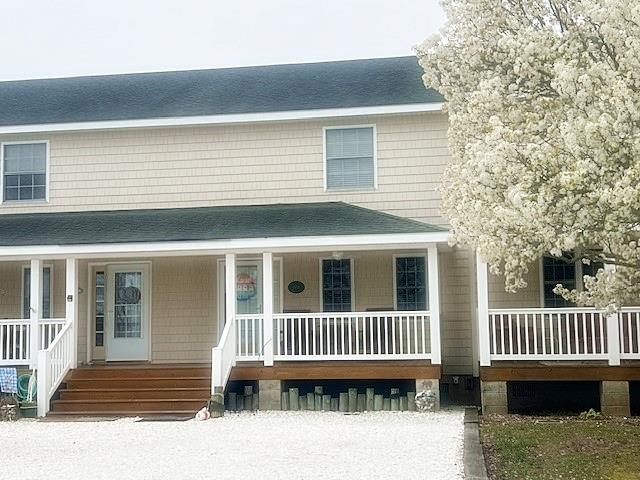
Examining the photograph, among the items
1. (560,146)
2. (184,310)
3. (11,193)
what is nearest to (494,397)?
(184,310)

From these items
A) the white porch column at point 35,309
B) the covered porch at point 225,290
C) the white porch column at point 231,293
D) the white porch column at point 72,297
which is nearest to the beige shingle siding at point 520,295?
the covered porch at point 225,290

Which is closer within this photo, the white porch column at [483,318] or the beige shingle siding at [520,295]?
the white porch column at [483,318]

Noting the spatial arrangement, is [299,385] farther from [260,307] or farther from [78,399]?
[78,399]

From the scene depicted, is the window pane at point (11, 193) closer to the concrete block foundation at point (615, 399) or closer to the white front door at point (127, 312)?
the white front door at point (127, 312)

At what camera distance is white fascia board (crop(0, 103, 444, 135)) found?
16.4 m

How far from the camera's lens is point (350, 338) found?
1444cm

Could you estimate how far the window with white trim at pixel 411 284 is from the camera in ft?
53.7

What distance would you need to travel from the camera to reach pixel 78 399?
14570 mm

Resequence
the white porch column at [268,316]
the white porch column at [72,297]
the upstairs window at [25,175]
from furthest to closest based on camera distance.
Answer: the upstairs window at [25,175]
the white porch column at [72,297]
the white porch column at [268,316]

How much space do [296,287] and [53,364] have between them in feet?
14.9

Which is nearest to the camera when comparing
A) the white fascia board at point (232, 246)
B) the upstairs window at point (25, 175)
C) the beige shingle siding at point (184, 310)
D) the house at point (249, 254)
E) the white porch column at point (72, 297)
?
the white fascia board at point (232, 246)

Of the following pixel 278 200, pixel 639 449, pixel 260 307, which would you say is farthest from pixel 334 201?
pixel 639 449

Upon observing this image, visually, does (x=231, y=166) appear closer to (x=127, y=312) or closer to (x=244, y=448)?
(x=127, y=312)

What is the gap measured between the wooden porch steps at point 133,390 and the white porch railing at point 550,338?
193 inches
